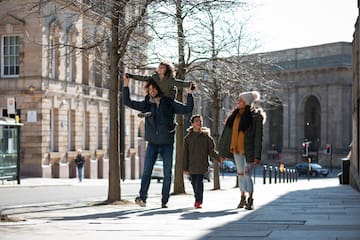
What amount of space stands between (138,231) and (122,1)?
21.9 ft

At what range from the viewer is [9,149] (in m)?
28.1

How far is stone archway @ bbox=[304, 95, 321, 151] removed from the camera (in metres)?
89.1

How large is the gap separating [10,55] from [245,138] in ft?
101

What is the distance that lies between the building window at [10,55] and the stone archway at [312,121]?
55.4m

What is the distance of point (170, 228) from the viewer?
7926 mm

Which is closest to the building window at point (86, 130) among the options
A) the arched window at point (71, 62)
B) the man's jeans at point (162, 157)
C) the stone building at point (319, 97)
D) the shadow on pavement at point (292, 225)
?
the arched window at point (71, 62)

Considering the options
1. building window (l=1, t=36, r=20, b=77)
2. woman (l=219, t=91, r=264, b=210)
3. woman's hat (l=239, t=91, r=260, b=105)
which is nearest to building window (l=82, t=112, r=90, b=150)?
building window (l=1, t=36, r=20, b=77)

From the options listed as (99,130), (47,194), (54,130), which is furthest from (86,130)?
(47,194)

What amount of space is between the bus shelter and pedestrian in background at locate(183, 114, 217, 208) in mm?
17067

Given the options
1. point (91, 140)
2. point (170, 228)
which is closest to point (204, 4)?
point (170, 228)

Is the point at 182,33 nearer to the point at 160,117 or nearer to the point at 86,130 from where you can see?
the point at 160,117

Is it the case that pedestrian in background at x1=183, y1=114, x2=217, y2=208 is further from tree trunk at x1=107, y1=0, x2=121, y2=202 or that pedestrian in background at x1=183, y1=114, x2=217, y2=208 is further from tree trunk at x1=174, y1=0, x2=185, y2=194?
tree trunk at x1=174, y1=0, x2=185, y2=194

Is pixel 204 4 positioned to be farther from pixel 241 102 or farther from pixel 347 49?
pixel 347 49

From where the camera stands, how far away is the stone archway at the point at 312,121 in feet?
292
